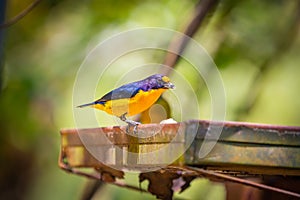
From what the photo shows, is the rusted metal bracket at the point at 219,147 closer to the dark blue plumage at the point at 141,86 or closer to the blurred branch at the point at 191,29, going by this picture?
the dark blue plumage at the point at 141,86

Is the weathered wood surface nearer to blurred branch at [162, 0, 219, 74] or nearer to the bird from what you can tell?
the bird

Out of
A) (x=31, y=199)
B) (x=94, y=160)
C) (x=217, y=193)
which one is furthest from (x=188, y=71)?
(x=94, y=160)

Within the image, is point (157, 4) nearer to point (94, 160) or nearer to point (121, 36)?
point (121, 36)

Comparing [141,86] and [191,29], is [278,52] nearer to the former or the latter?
[191,29]

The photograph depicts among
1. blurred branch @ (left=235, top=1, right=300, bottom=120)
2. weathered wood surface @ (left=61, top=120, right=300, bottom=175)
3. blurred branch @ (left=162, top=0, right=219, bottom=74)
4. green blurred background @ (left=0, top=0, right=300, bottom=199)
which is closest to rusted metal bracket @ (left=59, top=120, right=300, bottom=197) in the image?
weathered wood surface @ (left=61, top=120, right=300, bottom=175)

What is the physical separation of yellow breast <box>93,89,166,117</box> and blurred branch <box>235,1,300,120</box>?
1665 mm

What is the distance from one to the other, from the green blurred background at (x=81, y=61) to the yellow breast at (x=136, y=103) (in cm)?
150

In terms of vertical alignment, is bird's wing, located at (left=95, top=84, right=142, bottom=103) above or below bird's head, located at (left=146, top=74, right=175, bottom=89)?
below

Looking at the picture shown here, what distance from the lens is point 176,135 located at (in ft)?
4.92

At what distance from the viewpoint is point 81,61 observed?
386 centimetres

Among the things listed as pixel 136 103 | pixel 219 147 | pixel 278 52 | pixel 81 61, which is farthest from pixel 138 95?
pixel 81 61

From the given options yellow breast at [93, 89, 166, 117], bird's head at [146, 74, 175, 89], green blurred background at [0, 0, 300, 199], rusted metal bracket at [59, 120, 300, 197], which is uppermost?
green blurred background at [0, 0, 300, 199]

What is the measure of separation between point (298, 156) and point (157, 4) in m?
2.40

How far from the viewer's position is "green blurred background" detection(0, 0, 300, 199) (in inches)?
144
